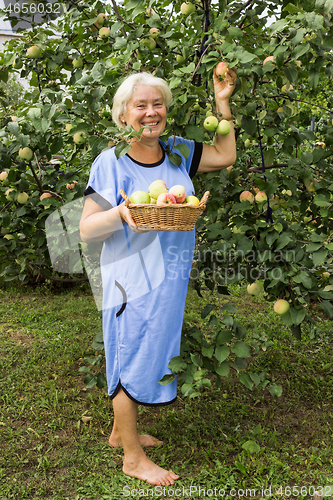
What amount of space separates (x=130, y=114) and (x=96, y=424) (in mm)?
1637

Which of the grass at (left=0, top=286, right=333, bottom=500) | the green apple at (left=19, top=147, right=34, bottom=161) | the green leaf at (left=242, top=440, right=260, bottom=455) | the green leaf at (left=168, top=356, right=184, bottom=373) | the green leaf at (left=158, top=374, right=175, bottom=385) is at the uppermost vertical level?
the green apple at (left=19, top=147, right=34, bottom=161)

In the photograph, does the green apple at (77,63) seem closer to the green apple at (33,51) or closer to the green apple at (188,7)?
the green apple at (33,51)

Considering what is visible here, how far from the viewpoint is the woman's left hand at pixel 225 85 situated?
1.65 metres

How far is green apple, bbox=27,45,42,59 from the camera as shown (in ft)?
6.77

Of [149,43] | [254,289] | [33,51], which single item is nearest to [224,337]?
[254,289]

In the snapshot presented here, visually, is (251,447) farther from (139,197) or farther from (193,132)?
(193,132)

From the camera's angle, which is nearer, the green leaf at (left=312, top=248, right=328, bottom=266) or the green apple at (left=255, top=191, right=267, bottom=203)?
the green leaf at (left=312, top=248, right=328, bottom=266)

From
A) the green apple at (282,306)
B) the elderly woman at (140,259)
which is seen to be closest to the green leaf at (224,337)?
the elderly woman at (140,259)

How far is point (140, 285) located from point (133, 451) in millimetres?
789

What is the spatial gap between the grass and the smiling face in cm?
110

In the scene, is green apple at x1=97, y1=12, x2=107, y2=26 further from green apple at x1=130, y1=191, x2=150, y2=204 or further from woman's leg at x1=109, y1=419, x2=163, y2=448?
woman's leg at x1=109, y1=419, x2=163, y2=448

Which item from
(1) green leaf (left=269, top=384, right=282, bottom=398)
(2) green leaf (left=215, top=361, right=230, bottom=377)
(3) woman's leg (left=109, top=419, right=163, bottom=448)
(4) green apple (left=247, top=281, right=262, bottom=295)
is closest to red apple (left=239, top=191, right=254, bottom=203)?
(4) green apple (left=247, top=281, right=262, bottom=295)

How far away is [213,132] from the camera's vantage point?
1.98m

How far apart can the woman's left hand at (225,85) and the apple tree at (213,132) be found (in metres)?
0.03
